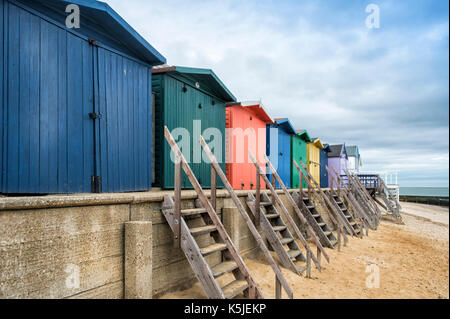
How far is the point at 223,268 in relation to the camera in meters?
4.15

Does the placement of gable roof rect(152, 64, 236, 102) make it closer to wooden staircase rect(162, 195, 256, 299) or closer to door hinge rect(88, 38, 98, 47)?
door hinge rect(88, 38, 98, 47)

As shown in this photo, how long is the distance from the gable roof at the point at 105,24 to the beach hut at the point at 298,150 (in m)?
9.54

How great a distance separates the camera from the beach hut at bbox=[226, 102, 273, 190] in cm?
959

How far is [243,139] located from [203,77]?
302cm

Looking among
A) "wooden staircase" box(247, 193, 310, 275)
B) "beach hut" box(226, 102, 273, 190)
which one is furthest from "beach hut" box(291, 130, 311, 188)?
"wooden staircase" box(247, 193, 310, 275)

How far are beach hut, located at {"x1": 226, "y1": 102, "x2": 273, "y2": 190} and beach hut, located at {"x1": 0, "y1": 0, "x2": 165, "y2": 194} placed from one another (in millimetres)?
3940

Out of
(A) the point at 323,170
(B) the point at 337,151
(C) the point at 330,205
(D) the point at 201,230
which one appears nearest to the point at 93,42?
(D) the point at 201,230

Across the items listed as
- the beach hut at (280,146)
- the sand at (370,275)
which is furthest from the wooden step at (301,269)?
the beach hut at (280,146)

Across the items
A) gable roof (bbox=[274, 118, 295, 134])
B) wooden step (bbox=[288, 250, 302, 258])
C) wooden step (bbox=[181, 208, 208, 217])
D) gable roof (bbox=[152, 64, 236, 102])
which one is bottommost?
wooden step (bbox=[288, 250, 302, 258])

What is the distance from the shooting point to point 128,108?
5.59 m

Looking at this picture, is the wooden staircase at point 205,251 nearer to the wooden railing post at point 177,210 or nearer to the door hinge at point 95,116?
the wooden railing post at point 177,210

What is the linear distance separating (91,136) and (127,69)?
1613mm

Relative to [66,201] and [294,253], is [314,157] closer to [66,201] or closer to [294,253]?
[294,253]
